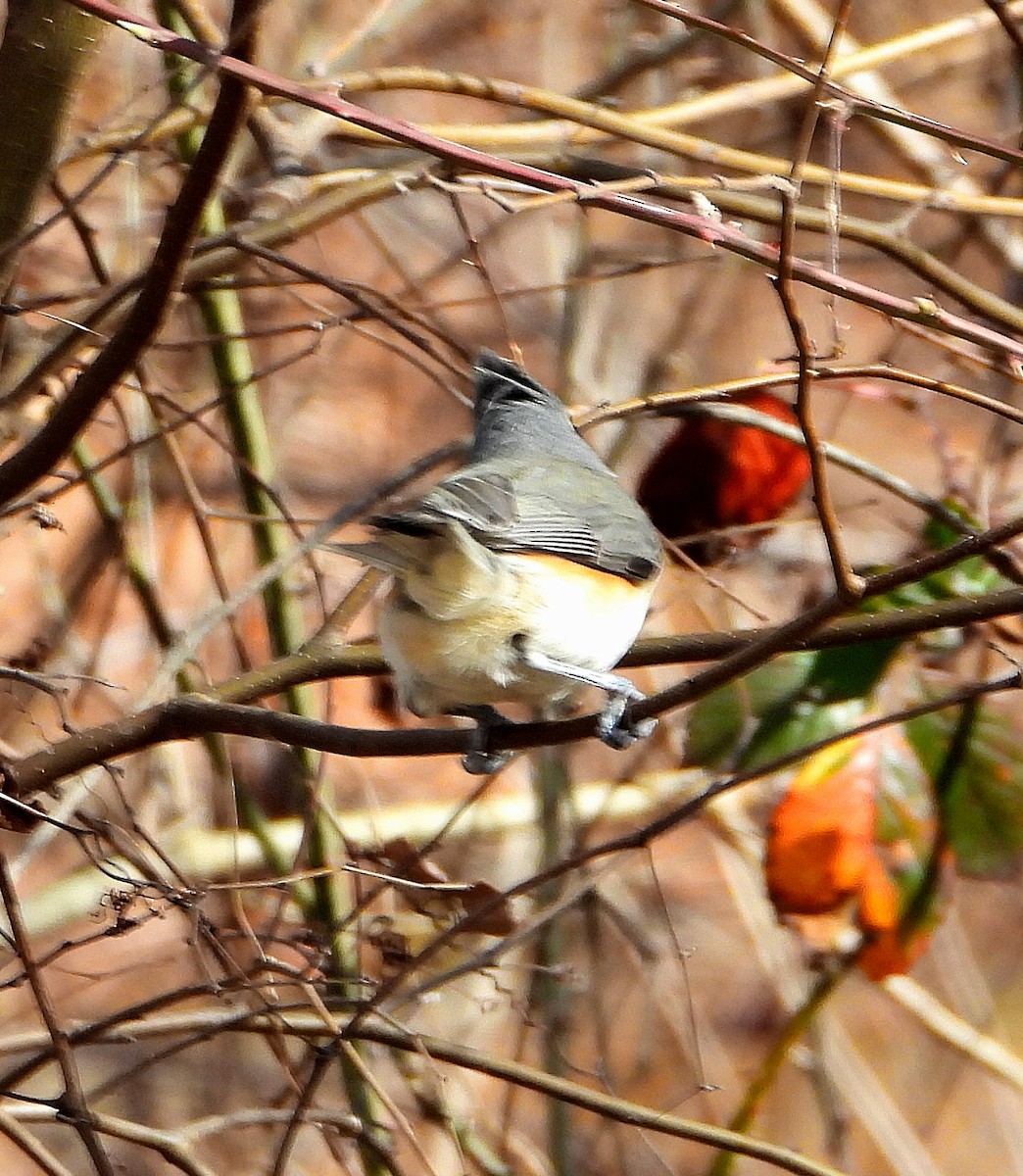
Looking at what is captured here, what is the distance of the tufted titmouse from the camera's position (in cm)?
221

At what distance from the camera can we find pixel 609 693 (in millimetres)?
2361

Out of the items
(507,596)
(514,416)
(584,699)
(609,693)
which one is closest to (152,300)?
(507,596)

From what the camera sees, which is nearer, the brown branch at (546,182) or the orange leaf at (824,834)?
the brown branch at (546,182)

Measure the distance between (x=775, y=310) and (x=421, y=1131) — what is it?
179 inches

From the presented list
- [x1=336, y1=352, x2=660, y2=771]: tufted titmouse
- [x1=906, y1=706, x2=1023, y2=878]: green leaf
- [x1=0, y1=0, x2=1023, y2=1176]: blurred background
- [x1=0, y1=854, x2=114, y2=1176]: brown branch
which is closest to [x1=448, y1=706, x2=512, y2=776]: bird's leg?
[x1=336, y1=352, x2=660, y2=771]: tufted titmouse

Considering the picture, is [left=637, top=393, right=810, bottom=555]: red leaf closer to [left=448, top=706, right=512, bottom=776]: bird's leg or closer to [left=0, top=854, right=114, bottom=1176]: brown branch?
[left=448, top=706, right=512, bottom=776]: bird's leg

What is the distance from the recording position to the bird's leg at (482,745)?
82.7 inches

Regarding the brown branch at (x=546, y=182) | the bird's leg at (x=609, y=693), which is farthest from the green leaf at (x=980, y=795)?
the brown branch at (x=546, y=182)

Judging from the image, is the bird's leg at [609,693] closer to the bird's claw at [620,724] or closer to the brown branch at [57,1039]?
the bird's claw at [620,724]

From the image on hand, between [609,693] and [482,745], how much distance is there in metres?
0.33

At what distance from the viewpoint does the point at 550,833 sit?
4035 millimetres

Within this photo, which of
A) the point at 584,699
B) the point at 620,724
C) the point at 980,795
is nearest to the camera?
the point at 620,724

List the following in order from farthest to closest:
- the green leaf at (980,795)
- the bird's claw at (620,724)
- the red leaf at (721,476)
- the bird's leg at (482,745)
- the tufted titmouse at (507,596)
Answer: the red leaf at (721,476) < the green leaf at (980,795) < the tufted titmouse at (507,596) < the bird's leg at (482,745) < the bird's claw at (620,724)

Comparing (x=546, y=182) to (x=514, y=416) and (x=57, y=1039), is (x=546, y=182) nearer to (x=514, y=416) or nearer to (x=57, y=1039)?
(x=514, y=416)
